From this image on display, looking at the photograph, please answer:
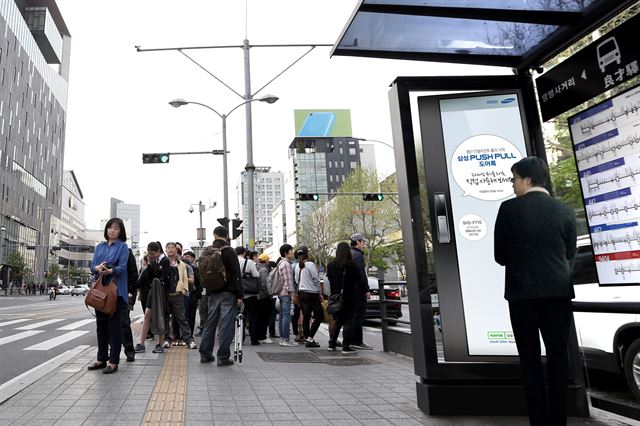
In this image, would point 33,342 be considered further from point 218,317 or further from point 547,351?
point 547,351

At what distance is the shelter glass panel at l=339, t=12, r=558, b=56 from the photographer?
4078 millimetres

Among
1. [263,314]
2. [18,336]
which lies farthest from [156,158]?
[263,314]

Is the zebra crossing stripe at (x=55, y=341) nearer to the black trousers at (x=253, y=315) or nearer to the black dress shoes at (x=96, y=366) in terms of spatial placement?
the black dress shoes at (x=96, y=366)

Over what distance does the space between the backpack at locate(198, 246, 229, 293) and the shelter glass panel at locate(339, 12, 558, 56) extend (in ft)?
12.1

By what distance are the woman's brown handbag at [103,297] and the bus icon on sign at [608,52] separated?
552 cm

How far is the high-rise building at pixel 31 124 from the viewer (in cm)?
6469

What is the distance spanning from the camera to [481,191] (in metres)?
4.41

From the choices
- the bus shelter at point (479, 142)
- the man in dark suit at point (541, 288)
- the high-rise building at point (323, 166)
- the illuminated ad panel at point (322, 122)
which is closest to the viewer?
the man in dark suit at point (541, 288)

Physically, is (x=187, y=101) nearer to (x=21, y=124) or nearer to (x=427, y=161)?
(x=427, y=161)

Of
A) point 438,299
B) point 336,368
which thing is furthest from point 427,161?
point 336,368

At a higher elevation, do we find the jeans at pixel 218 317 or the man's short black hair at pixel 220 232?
the man's short black hair at pixel 220 232

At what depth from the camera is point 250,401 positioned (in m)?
4.64

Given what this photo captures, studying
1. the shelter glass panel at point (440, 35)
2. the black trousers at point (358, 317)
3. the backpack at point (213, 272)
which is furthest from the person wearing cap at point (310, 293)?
the shelter glass panel at point (440, 35)

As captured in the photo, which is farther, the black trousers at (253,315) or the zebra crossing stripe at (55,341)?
the black trousers at (253,315)
